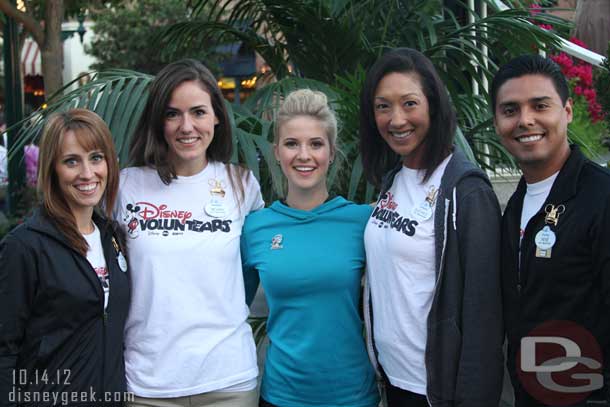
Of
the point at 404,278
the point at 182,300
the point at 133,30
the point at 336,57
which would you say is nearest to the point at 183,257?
the point at 182,300

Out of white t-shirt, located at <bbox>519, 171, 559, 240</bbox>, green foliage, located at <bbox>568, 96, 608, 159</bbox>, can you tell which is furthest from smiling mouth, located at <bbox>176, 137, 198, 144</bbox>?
green foliage, located at <bbox>568, 96, 608, 159</bbox>

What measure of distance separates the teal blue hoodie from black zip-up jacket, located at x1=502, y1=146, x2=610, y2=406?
61 cm

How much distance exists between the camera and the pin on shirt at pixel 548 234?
6.71ft

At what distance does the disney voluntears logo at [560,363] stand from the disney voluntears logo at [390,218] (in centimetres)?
53

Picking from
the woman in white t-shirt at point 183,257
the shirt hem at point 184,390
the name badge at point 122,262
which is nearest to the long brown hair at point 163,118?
the woman in white t-shirt at point 183,257

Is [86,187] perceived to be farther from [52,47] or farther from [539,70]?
[52,47]

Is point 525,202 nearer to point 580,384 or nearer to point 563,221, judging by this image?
point 563,221

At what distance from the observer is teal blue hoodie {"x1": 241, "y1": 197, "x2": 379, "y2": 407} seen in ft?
8.16

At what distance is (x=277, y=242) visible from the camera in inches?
102

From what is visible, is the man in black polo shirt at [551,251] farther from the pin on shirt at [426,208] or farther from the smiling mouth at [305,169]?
the smiling mouth at [305,169]

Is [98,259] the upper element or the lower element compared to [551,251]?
lower

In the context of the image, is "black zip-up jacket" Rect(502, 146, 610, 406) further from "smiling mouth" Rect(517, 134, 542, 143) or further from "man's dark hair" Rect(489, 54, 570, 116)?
"man's dark hair" Rect(489, 54, 570, 116)

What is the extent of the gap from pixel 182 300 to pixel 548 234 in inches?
51.2

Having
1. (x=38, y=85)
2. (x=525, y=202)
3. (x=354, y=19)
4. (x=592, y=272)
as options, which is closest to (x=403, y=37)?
(x=354, y=19)
